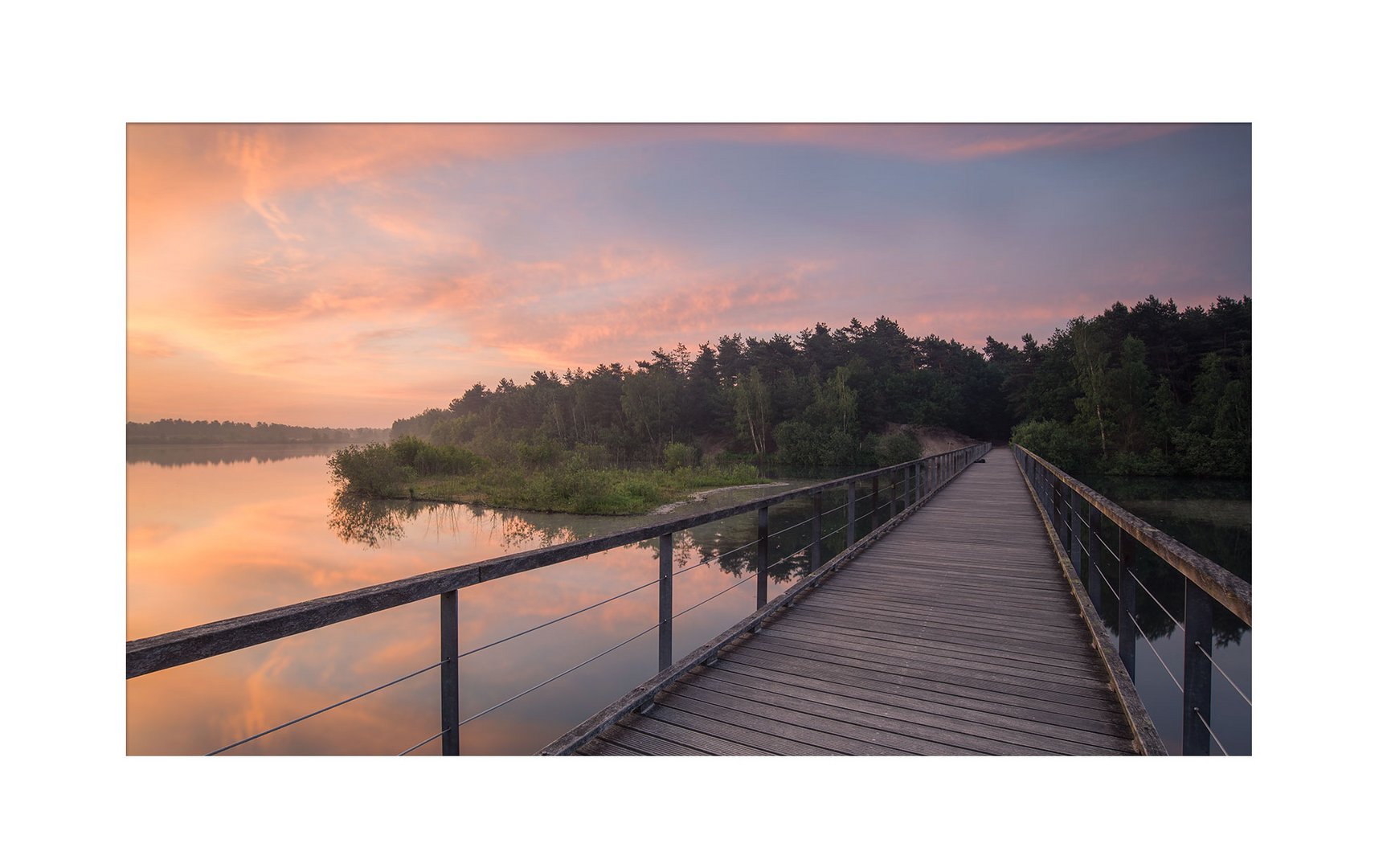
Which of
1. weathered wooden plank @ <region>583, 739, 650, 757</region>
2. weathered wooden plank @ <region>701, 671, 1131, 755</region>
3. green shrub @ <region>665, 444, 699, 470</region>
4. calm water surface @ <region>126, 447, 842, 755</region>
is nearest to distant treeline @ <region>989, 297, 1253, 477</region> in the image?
green shrub @ <region>665, 444, 699, 470</region>

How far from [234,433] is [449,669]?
1461 centimetres

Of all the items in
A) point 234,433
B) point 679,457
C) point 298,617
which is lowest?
point 679,457

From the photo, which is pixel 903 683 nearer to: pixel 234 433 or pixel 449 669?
pixel 449 669

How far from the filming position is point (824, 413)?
3444 cm

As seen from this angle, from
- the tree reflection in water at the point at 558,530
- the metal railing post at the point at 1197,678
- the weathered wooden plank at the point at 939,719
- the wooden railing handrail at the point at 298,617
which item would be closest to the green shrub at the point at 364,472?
the tree reflection in water at the point at 558,530

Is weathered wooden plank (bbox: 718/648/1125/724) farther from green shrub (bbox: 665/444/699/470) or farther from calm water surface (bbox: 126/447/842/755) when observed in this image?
green shrub (bbox: 665/444/699/470)

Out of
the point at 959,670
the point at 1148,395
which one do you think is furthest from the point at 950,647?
the point at 1148,395

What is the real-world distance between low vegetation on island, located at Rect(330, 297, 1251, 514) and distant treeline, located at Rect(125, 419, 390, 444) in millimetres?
3428
